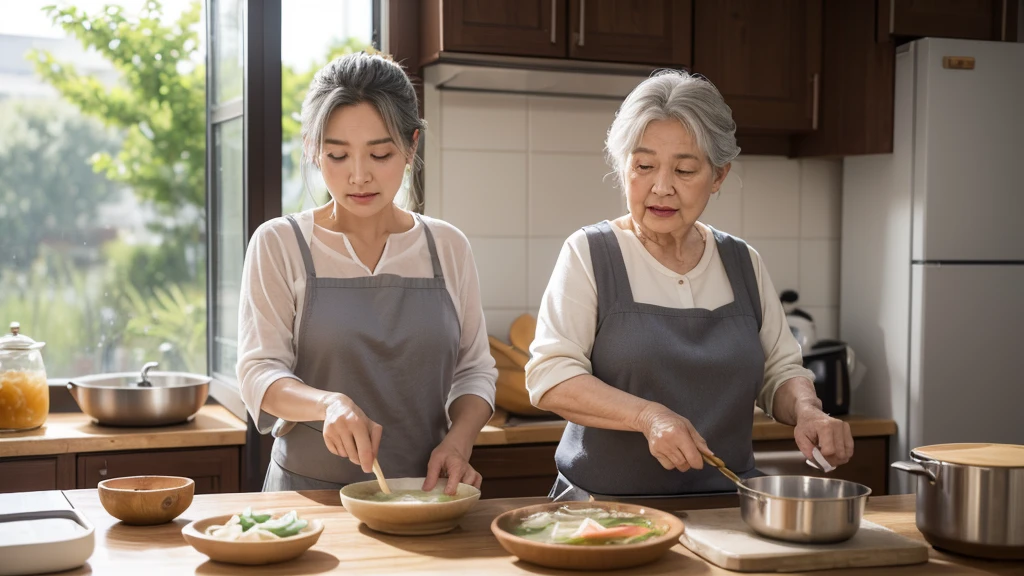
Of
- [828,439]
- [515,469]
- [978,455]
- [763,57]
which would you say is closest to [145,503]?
[828,439]

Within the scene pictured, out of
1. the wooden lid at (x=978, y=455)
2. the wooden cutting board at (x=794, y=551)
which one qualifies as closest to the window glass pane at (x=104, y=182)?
the wooden cutting board at (x=794, y=551)

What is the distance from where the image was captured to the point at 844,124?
3.19 metres

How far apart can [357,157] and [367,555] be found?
69cm

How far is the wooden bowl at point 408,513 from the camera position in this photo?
4.54ft

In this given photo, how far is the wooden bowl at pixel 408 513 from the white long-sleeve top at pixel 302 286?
308 millimetres

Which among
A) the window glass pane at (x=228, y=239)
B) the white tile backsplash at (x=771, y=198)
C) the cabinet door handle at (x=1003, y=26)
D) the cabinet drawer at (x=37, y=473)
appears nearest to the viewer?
the cabinet drawer at (x=37, y=473)

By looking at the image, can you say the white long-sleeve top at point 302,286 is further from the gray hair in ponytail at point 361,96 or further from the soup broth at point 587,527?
the soup broth at point 587,527

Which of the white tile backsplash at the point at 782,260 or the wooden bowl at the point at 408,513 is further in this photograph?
the white tile backsplash at the point at 782,260

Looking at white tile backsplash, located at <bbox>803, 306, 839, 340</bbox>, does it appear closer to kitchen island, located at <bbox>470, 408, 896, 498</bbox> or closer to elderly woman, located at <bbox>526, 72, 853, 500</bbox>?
kitchen island, located at <bbox>470, 408, 896, 498</bbox>

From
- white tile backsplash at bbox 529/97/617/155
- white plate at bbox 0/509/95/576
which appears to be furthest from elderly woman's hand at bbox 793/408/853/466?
white tile backsplash at bbox 529/97/617/155

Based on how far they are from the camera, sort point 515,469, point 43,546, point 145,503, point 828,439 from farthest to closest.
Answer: point 515,469 < point 828,439 < point 145,503 < point 43,546

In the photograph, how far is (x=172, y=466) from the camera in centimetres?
254

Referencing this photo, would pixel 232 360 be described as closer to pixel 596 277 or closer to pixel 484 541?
pixel 596 277

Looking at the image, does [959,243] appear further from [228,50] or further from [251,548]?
[251,548]
